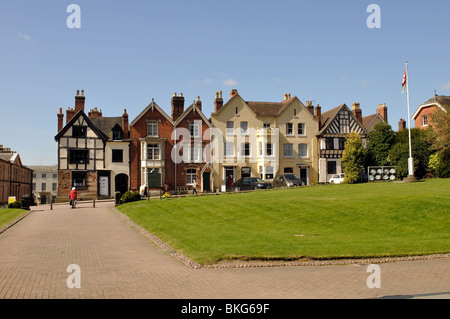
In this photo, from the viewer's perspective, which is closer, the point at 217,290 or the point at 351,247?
the point at 217,290

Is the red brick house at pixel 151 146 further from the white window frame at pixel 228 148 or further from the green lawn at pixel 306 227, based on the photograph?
the green lawn at pixel 306 227

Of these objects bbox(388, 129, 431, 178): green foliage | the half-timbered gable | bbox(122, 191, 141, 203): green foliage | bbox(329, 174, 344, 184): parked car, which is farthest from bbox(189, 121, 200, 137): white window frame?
bbox(388, 129, 431, 178): green foliage

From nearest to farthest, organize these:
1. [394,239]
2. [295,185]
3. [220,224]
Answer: [394,239]
[220,224]
[295,185]

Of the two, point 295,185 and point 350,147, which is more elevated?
point 350,147

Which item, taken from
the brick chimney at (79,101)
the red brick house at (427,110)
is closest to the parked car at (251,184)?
the brick chimney at (79,101)

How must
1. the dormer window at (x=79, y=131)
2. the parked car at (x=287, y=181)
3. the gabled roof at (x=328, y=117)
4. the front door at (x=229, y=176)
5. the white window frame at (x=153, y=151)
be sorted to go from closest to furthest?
the parked car at (x=287, y=181) < the dormer window at (x=79, y=131) < the white window frame at (x=153, y=151) < the front door at (x=229, y=176) < the gabled roof at (x=328, y=117)

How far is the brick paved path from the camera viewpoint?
819 centimetres

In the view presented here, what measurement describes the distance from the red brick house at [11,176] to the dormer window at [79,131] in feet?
29.2

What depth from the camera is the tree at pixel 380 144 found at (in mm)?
48531

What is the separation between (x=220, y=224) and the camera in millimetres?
18359

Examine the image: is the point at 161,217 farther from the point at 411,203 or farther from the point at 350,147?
the point at 350,147

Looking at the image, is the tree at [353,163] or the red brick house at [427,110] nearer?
the tree at [353,163]

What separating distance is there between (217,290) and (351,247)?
591cm
